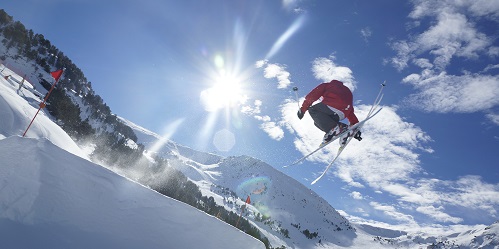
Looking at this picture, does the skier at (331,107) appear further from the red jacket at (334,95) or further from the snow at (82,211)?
the snow at (82,211)

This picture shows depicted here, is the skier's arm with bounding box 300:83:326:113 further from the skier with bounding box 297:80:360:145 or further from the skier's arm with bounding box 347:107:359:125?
the skier's arm with bounding box 347:107:359:125

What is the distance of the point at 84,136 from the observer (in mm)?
39250

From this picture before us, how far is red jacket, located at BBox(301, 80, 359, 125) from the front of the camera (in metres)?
10.0

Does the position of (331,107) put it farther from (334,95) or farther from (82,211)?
(82,211)

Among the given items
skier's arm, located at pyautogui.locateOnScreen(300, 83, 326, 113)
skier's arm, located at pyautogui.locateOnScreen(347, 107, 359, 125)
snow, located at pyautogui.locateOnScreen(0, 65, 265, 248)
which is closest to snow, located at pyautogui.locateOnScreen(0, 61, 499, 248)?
snow, located at pyautogui.locateOnScreen(0, 65, 265, 248)

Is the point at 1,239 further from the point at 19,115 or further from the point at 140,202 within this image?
the point at 19,115

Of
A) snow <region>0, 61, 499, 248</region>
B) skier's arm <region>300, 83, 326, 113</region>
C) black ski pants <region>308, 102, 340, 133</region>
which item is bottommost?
snow <region>0, 61, 499, 248</region>

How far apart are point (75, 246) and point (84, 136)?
128ft

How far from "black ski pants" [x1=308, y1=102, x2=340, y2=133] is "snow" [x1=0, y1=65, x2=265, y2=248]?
18.2 feet

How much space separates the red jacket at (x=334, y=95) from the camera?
1002 centimetres

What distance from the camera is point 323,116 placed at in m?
10.9

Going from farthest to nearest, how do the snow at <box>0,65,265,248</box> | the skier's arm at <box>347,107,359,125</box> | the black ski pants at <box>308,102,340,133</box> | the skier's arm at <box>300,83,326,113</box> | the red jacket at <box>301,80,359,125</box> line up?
the skier's arm at <box>347,107,359,125</box>
the black ski pants at <box>308,102,340,133</box>
the skier's arm at <box>300,83,326,113</box>
the red jacket at <box>301,80,359,125</box>
the snow at <box>0,65,265,248</box>

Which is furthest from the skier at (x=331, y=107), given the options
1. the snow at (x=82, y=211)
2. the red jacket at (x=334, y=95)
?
the snow at (x=82, y=211)

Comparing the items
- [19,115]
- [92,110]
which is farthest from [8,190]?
[92,110]
